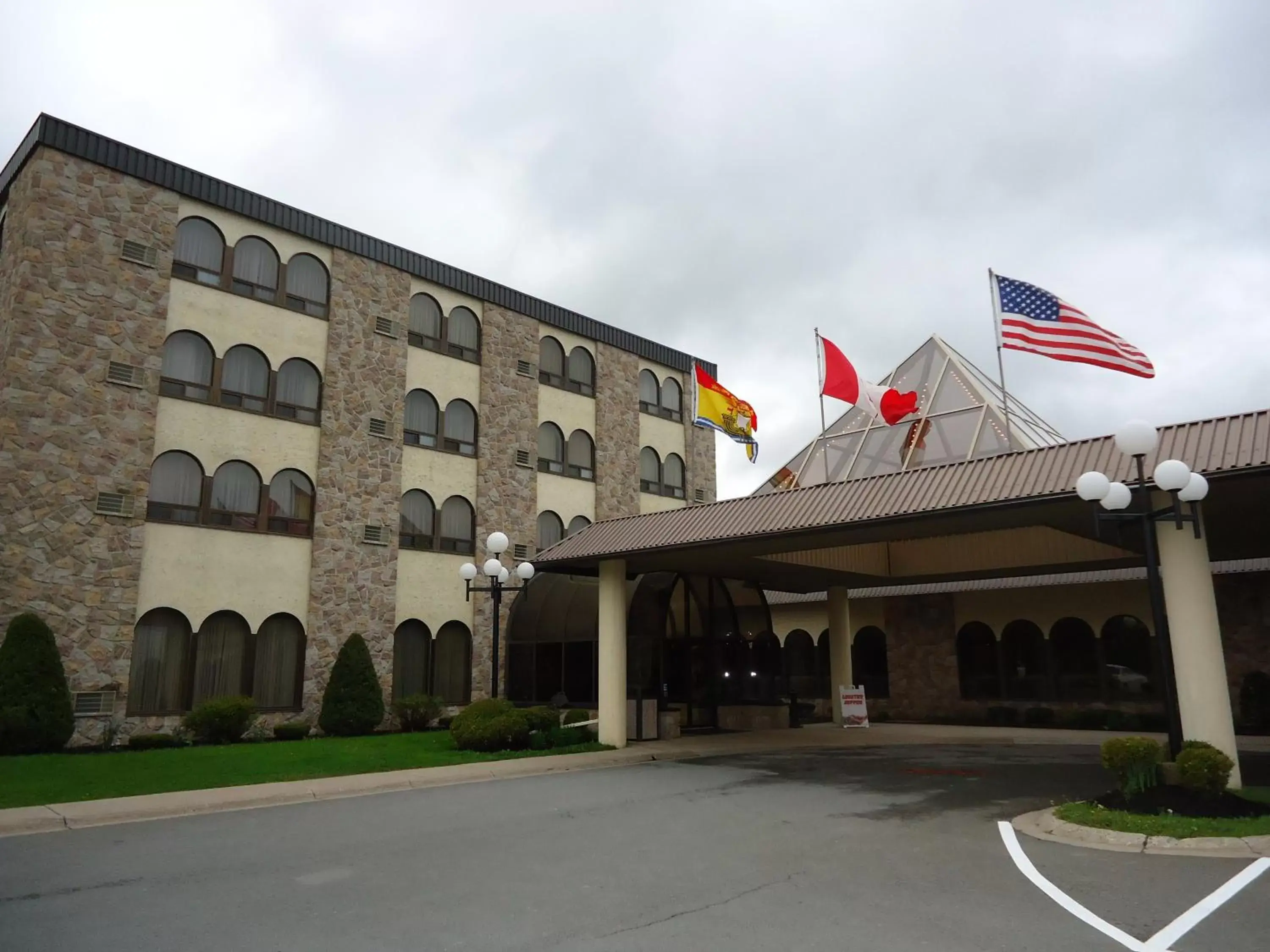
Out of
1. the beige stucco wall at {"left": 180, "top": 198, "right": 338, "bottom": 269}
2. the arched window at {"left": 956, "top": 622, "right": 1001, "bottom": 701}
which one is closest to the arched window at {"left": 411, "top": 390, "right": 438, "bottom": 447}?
the beige stucco wall at {"left": 180, "top": 198, "right": 338, "bottom": 269}

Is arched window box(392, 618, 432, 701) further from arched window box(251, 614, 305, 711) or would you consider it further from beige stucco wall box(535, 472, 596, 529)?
beige stucco wall box(535, 472, 596, 529)

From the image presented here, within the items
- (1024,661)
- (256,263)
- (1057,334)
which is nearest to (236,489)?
(256,263)

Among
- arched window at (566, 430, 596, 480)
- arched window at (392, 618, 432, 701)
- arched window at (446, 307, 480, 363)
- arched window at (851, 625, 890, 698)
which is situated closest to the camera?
arched window at (392, 618, 432, 701)

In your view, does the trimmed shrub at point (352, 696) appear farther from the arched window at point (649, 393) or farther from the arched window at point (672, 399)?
the arched window at point (672, 399)

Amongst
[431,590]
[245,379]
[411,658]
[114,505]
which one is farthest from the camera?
[431,590]

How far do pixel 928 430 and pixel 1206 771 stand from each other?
23327mm

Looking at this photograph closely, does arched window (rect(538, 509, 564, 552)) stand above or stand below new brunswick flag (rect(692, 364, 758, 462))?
below

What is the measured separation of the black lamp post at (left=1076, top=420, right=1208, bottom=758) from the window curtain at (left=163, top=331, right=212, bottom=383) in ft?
65.7

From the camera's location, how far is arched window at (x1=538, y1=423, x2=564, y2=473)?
30891 mm

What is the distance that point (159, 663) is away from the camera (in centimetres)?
2122

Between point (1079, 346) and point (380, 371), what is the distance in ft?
59.4

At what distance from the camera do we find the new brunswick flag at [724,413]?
2986cm

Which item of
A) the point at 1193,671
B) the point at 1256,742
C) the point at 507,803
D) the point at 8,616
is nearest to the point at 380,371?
the point at 8,616

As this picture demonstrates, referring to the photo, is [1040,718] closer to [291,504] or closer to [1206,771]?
[1206,771]
